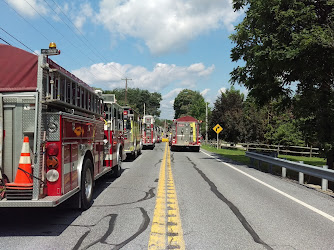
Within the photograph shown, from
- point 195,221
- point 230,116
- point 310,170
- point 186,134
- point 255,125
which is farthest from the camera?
point 230,116

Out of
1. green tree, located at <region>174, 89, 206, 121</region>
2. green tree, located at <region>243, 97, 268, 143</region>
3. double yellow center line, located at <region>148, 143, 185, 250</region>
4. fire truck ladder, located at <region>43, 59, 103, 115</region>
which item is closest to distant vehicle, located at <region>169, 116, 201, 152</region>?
green tree, located at <region>243, 97, 268, 143</region>

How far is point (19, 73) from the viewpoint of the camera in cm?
476

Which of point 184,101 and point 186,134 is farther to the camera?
point 184,101

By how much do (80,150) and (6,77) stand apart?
1760 mm

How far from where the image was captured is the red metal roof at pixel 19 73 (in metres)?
4.72

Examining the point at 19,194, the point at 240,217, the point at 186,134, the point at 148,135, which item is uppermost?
the point at 186,134

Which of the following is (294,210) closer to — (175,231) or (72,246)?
(175,231)

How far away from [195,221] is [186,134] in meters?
21.7

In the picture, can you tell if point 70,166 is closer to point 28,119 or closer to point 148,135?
point 28,119

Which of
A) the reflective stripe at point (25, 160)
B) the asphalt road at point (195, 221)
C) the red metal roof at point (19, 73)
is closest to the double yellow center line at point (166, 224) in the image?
the asphalt road at point (195, 221)

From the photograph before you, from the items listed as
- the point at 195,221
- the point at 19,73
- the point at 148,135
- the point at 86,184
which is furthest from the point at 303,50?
the point at 148,135

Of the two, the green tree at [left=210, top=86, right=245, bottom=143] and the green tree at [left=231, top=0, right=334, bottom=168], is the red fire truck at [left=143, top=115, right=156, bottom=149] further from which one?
the green tree at [left=231, top=0, right=334, bottom=168]

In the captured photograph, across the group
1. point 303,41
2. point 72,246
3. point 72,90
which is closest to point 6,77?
point 72,90

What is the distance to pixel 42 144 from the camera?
4.45 metres
